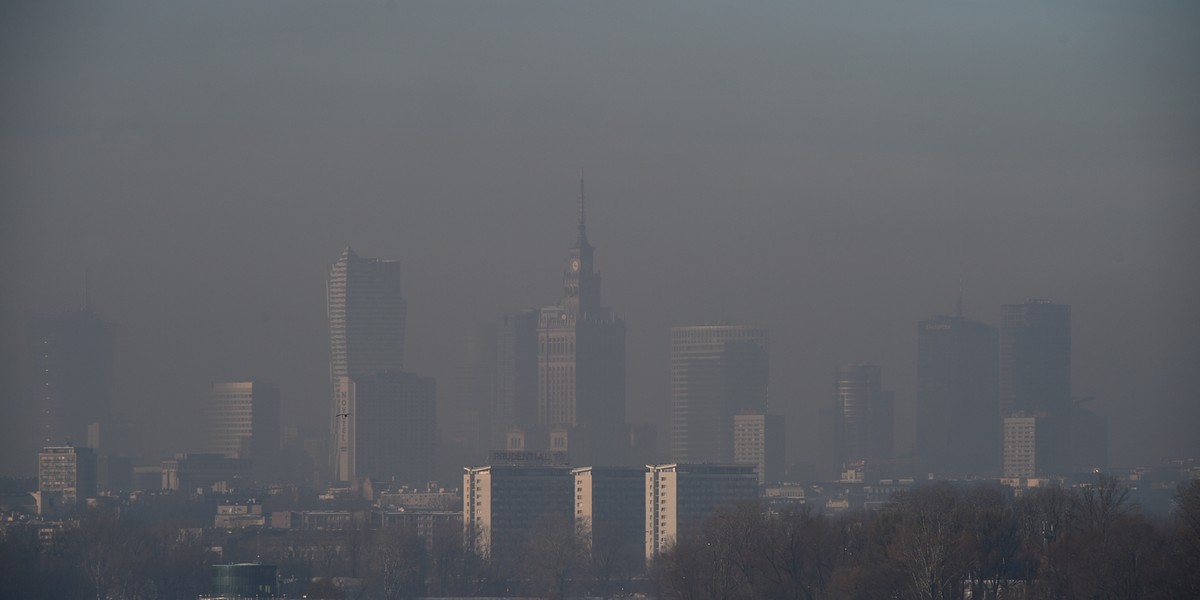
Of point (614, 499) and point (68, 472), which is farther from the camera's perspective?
point (68, 472)

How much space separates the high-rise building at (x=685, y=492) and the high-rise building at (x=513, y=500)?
5191mm

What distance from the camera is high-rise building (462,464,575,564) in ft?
458

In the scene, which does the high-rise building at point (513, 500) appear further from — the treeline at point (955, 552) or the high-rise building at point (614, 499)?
the treeline at point (955, 552)

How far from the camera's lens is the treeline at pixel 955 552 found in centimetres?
6391

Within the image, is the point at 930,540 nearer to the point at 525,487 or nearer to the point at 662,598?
the point at 662,598

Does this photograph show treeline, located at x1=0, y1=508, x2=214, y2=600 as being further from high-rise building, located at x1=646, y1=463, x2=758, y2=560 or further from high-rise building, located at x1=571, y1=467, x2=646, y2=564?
high-rise building, located at x1=571, y1=467, x2=646, y2=564

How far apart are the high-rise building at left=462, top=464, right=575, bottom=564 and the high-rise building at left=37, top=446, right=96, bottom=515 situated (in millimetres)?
39613

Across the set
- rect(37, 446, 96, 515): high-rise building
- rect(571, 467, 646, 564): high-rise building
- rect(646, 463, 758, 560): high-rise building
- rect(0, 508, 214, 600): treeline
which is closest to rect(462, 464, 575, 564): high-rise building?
rect(571, 467, 646, 564): high-rise building

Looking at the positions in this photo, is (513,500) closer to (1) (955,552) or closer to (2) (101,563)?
(2) (101,563)

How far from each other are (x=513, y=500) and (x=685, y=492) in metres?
11.3

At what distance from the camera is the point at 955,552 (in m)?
66.3

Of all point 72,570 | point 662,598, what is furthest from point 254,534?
point 662,598

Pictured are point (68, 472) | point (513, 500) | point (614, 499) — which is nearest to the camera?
point (513, 500)

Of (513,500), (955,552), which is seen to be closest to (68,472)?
(513,500)
